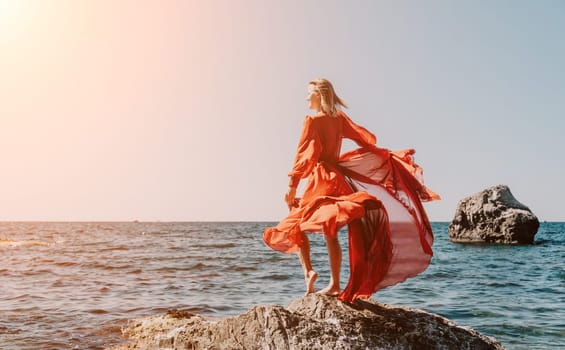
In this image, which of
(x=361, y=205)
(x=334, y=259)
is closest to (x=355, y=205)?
(x=361, y=205)

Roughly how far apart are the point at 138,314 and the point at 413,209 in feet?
24.4

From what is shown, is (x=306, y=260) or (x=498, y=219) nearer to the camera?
(x=306, y=260)

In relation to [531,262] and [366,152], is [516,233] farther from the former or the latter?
[366,152]

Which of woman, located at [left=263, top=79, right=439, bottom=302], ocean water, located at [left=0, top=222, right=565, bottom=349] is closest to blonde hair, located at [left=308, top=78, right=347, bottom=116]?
woman, located at [left=263, top=79, right=439, bottom=302]

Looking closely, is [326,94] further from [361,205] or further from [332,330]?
[332,330]

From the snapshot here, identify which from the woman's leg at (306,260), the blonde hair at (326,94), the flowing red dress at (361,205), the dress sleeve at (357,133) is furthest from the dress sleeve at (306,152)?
the woman's leg at (306,260)

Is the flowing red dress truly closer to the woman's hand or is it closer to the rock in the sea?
the woman's hand

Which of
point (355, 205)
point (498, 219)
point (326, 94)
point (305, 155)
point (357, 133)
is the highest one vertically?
point (326, 94)

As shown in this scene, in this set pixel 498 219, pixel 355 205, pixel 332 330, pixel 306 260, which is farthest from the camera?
pixel 498 219

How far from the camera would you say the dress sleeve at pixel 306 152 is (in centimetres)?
558

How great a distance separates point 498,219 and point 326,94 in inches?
1510

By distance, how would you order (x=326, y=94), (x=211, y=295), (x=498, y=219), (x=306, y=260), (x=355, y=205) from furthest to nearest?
(x=498, y=219)
(x=211, y=295)
(x=306, y=260)
(x=326, y=94)
(x=355, y=205)

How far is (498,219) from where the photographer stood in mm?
40344

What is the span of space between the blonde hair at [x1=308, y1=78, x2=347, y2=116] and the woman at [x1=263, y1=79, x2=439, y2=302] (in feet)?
0.04
